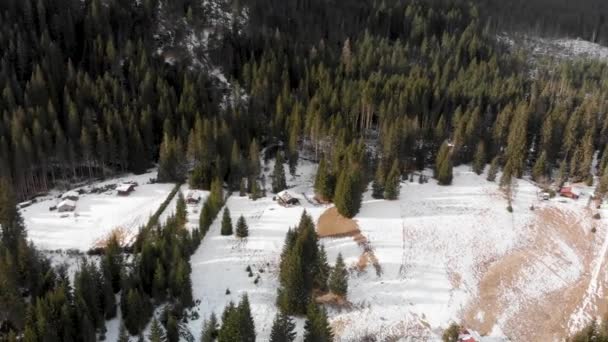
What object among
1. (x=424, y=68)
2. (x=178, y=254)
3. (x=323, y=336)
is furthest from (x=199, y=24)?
(x=323, y=336)

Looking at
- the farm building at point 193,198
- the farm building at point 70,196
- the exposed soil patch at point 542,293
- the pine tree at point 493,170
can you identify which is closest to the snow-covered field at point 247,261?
the farm building at point 193,198

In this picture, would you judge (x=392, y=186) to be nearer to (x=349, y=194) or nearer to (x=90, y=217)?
(x=349, y=194)

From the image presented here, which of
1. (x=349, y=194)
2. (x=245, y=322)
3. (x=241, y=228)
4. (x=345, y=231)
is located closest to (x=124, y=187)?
(x=241, y=228)

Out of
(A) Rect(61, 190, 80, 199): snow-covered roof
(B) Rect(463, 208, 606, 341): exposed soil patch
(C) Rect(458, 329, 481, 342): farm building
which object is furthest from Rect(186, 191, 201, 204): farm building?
(C) Rect(458, 329, 481, 342): farm building

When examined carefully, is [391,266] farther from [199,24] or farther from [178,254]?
[199,24]

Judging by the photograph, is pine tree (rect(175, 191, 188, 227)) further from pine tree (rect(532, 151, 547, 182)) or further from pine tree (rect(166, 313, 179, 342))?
pine tree (rect(532, 151, 547, 182))

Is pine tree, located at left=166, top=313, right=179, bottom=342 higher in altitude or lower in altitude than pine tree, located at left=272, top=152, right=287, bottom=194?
lower

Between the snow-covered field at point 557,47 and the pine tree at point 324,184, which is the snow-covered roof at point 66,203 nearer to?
the pine tree at point 324,184
